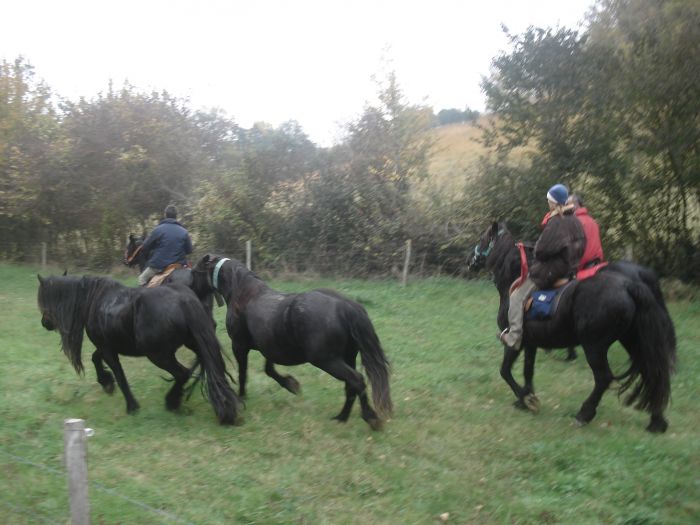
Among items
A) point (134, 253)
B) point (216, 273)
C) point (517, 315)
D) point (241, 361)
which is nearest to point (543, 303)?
point (517, 315)

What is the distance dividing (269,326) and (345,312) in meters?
0.92

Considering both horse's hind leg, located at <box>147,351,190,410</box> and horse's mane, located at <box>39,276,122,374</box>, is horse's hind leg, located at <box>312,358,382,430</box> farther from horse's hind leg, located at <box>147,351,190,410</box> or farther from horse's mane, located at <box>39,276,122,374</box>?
horse's mane, located at <box>39,276,122,374</box>

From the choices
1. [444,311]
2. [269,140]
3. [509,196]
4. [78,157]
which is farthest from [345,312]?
[78,157]

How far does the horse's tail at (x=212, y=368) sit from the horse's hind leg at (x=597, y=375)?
12.0ft

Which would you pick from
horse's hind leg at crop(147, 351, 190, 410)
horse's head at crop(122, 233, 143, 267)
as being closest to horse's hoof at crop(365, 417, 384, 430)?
horse's hind leg at crop(147, 351, 190, 410)

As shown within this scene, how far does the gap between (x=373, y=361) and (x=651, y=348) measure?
273 cm

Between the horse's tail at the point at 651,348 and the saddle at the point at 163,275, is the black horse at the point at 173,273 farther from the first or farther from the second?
the horse's tail at the point at 651,348

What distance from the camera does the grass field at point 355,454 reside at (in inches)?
194

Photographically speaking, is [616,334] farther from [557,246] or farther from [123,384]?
[123,384]

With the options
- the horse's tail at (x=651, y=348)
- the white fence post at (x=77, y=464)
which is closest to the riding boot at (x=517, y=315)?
the horse's tail at (x=651, y=348)

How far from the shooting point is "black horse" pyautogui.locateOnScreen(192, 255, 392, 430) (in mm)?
6352

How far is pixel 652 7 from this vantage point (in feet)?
44.5

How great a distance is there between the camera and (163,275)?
937 cm

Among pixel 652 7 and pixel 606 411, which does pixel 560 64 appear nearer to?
pixel 652 7
